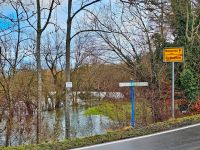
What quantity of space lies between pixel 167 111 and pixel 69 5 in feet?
27.0

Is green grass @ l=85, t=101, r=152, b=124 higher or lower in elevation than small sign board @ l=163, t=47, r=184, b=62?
lower

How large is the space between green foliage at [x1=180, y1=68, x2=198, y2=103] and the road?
10.2 m

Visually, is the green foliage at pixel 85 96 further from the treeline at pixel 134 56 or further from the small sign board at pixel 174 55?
the small sign board at pixel 174 55

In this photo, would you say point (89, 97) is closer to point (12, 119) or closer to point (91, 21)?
point (91, 21)

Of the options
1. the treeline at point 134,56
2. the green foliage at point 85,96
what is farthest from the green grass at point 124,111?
the green foliage at point 85,96

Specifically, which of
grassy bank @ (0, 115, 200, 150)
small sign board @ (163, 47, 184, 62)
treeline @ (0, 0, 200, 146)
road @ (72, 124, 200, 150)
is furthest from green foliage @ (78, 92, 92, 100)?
road @ (72, 124, 200, 150)

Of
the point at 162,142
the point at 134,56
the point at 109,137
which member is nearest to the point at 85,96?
the point at 134,56

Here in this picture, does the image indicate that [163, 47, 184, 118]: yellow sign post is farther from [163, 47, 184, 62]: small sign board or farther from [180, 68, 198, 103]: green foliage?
[180, 68, 198, 103]: green foliage

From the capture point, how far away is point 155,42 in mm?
21562

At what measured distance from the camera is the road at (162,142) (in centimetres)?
762

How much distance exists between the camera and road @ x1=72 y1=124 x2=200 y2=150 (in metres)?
7.62

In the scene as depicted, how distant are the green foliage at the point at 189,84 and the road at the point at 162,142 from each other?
10174 mm

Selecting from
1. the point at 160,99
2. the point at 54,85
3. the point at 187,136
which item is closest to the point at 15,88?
the point at 160,99

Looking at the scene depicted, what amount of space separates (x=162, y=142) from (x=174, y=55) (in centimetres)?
538
